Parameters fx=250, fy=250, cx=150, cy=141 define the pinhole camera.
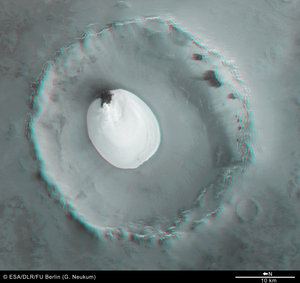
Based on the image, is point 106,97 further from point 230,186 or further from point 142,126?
point 230,186

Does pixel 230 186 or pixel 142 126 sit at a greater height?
pixel 142 126

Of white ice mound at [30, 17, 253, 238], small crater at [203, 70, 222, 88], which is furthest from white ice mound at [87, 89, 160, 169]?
small crater at [203, 70, 222, 88]

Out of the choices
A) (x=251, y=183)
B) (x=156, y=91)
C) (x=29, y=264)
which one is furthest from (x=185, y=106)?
(x=29, y=264)

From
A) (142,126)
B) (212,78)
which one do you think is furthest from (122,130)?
(212,78)

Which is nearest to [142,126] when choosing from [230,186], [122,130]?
[122,130]

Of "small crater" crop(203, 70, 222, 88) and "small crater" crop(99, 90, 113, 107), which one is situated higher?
"small crater" crop(203, 70, 222, 88)

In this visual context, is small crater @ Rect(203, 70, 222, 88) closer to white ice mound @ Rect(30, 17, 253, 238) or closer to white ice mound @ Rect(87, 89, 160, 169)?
white ice mound @ Rect(30, 17, 253, 238)
